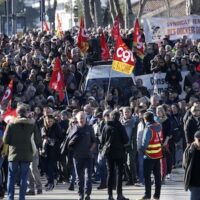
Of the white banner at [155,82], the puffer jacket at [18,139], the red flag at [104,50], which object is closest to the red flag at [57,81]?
the white banner at [155,82]

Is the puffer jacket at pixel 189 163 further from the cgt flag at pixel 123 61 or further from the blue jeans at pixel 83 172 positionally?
the cgt flag at pixel 123 61

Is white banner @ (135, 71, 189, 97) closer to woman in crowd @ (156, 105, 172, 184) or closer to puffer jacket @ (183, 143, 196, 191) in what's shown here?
woman in crowd @ (156, 105, 172, 184)

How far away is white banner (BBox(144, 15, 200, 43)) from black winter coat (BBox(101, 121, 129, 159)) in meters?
16.6

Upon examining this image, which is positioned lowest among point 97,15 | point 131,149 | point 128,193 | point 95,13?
point 128,193

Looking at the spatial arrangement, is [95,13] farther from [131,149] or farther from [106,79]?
[131,149]

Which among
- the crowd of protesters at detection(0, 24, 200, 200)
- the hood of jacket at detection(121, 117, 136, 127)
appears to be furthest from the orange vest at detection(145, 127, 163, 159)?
the hood of jacket at detection(121, 117, 136, 127)

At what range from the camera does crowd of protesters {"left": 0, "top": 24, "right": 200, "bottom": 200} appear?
19734 millimetres

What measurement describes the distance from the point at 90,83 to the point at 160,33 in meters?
6.75

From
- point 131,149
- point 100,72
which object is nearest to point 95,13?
point 100,72

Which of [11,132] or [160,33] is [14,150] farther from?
[160,33]

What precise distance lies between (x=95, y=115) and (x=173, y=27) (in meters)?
13.8

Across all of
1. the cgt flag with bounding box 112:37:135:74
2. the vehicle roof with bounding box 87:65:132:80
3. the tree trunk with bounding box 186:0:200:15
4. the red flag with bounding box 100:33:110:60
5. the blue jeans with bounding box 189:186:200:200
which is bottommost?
the blue jeans with bounding box 189:186:200:200

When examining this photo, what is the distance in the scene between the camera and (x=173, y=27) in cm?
3672

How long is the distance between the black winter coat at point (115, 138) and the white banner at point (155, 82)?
12.1 metres
